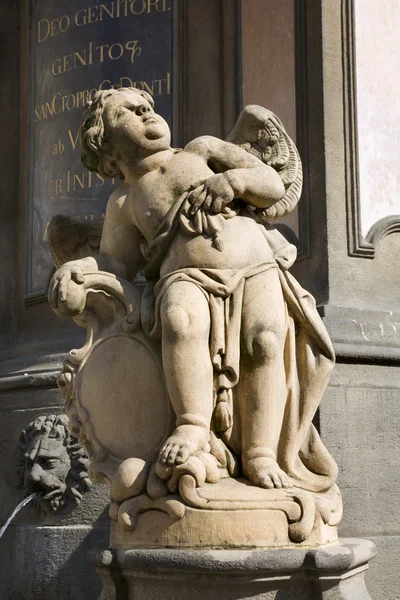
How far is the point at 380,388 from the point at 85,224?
2.02m

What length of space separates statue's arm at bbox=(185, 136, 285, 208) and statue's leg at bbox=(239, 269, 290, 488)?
0.40m

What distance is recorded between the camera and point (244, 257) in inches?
172

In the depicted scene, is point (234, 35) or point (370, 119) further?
point (234, 35)

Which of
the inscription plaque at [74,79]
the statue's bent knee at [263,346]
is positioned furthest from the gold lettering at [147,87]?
the statue's bent knee at [263,346]

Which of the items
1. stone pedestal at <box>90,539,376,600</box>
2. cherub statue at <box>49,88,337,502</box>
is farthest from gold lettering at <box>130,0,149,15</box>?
stone pedestal at <box>90,539,376,600</box>

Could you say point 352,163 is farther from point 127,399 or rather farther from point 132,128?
point 127,399

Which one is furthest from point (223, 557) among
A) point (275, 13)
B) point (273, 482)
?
point (275, 13)

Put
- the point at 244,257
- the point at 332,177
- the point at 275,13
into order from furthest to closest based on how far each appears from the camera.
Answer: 1. the point at 275,13
2. the point at 332,177
3. the point at 244,257

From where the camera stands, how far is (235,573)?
382cm

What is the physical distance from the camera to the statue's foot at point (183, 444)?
3.92 meters

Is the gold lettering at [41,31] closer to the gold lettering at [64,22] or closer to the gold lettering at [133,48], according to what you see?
the gold lettering at [64,22]

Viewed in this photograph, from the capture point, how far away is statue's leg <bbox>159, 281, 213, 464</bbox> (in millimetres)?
4086

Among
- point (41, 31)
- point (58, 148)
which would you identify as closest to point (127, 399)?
point (58, 148)

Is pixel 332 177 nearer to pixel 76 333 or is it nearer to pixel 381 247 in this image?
pixel 381 247
